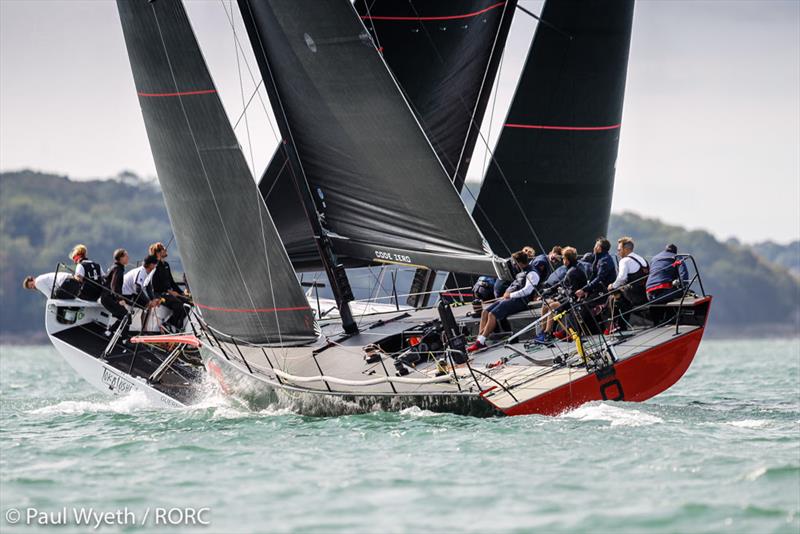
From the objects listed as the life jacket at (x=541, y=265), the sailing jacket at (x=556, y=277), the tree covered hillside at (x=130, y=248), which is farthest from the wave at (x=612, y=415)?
the tree covered hillside at (x=130, y=248)

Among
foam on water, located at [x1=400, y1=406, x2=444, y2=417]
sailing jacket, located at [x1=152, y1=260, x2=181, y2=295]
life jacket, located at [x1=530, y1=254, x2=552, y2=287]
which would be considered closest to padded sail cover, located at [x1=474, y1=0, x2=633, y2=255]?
life jacket, located at [x1=530, y1=254, x2=552, y2=287]

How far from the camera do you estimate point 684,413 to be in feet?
34.0

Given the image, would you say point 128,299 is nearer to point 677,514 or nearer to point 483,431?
point 483,431

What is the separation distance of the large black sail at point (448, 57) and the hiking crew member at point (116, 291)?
151 inches

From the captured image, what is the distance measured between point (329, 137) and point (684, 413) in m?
4.02

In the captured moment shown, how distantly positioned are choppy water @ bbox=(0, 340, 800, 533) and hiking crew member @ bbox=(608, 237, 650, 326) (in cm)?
112

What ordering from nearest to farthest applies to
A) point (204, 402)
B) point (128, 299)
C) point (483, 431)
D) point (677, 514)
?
1. point (677, 514)
2. point (483, 431)
3. point (204, 402)
4. point (128, 299)

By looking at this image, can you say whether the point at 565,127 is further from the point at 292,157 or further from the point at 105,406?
the point at 105,406

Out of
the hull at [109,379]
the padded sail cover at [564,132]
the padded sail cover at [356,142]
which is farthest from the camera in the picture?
the padded sail cover at [564,132]

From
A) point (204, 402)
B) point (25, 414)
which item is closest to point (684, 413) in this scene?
point (204, 402)

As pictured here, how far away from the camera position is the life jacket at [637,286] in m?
11.0

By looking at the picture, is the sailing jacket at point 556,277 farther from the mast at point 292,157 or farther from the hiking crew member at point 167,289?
the hiking crew member at point 167,289

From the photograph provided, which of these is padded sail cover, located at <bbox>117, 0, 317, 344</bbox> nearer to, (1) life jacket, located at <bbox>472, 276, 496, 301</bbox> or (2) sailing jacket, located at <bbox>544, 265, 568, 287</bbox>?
(1) life jacket, located at <bbox>472, 276, 496, 301</bbox>

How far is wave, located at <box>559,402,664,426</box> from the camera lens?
29.6 feet
